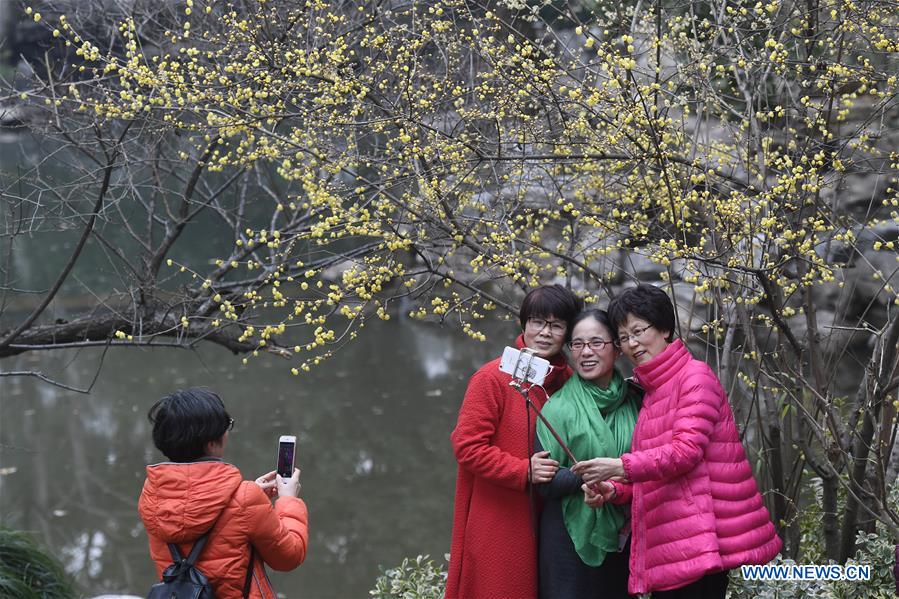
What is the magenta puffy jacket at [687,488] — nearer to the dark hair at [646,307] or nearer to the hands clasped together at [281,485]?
the dark hair at [646,307]

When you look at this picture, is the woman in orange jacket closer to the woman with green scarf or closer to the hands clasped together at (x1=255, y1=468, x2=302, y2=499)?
the hands clasped together at (x1=255, y1=468, x2=302, y2=499)

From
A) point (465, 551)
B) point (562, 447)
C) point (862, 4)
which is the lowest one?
point (465, 551)

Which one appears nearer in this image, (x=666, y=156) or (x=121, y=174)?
(x=666, y=156)

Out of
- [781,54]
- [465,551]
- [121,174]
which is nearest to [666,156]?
[781,54]

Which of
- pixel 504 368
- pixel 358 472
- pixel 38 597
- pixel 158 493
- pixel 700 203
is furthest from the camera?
pixel 358 472

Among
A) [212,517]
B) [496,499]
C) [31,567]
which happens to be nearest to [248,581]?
[212,517]

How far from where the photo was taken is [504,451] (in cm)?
278

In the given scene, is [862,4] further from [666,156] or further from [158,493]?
[158,493]

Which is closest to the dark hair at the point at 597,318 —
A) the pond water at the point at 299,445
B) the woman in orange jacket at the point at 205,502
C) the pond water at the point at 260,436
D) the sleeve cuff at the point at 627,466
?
the sleeve cuff at the point at 627,466

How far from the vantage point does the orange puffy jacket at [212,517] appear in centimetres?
218

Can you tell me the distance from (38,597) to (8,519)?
8.04 ft

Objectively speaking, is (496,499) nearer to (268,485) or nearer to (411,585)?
(268,485)

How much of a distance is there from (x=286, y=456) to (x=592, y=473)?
80 centimetres

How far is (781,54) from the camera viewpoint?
129 inches
